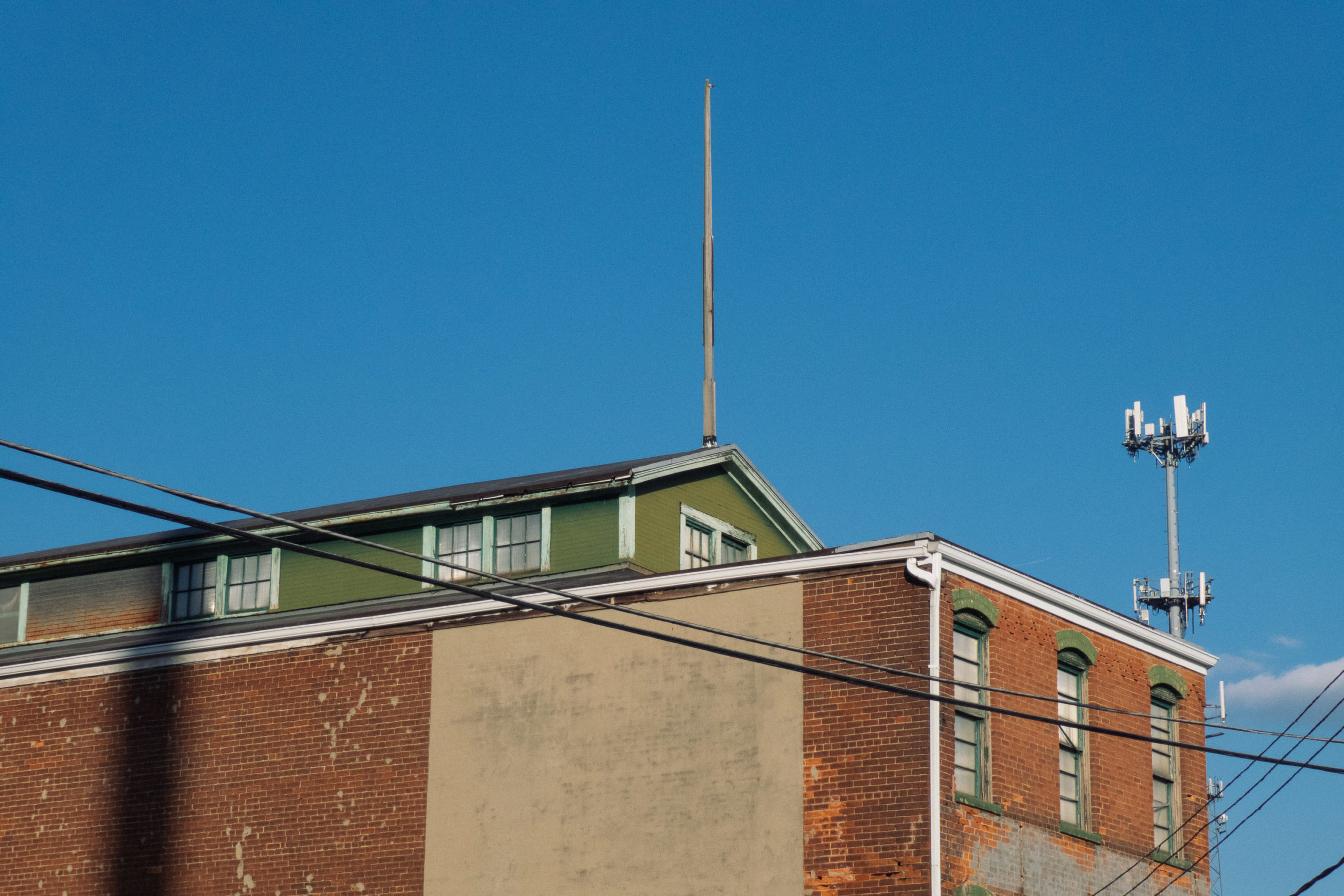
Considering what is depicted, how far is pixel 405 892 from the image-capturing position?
23.4m

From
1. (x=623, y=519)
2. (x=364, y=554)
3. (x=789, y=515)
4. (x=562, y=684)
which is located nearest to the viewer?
(x=562, y=684)

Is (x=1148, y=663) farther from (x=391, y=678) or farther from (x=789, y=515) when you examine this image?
(x=391, y=678)

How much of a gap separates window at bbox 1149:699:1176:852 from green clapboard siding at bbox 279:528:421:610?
1128 centimetres

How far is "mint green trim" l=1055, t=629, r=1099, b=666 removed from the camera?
75.6 ft

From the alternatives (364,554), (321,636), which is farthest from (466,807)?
(364,554)

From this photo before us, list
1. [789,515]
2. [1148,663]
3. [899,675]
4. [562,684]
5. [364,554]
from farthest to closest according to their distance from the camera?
1. [789,515]
2. [364,554]
3. [1148,663]
4. [562,684]
5. [899,675]

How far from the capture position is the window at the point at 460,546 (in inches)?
1068

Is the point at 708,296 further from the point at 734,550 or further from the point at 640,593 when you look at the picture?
the point at 640,593

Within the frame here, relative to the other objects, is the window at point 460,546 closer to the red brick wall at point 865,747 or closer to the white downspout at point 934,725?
the red brick wall at point 865,747

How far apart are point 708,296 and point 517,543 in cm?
1067

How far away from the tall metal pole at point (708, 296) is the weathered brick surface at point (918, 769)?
10.7 m

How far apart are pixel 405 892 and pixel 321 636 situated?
401cm

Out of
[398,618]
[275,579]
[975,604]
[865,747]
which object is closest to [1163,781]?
[975,604]

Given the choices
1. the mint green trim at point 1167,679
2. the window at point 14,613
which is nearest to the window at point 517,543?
the mint green trim at point 1167,679
